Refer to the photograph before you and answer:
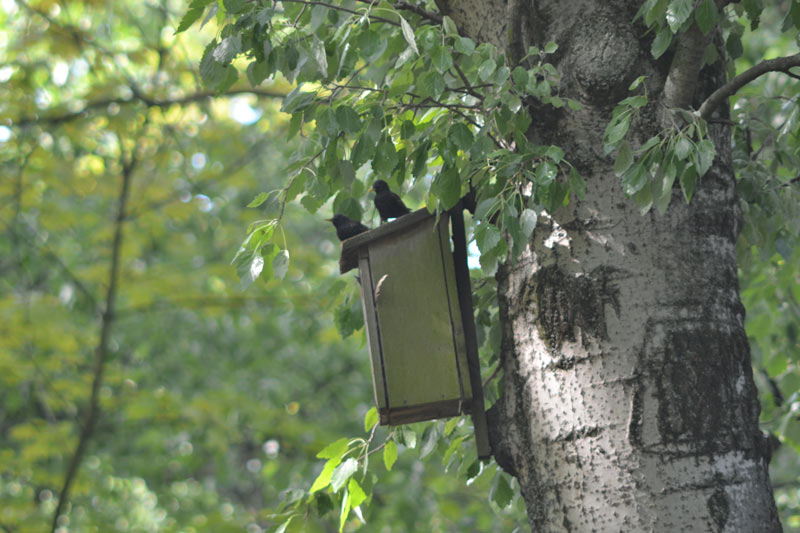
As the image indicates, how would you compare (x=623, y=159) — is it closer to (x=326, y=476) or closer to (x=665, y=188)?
(x=665, y=188)

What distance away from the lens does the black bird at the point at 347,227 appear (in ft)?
6.46

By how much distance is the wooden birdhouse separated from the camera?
1768 mm

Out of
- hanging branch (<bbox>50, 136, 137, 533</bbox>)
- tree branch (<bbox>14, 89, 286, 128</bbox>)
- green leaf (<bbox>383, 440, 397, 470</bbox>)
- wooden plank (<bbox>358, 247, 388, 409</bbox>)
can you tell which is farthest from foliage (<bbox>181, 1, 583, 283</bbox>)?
hanging branch (<bbox>50, 136, 137, 533</bbox>)

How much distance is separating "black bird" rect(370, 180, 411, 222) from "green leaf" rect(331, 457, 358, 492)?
64cm

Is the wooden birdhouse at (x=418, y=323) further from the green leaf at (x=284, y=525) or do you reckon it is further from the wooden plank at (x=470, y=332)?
the green leaf at (x=284, y=525)

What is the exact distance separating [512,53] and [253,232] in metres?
0.70

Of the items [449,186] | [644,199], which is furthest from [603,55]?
[449,186]

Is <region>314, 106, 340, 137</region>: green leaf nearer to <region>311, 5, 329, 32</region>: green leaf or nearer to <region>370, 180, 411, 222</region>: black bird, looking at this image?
<region>311, 5, 329, 32</region>: green leaf

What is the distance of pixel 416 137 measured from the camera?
1.62 m

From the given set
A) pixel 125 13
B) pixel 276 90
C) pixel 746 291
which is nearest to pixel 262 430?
pixel 276 90

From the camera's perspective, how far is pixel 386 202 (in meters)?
1.97

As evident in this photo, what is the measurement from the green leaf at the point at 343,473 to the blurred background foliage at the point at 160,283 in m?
0.21

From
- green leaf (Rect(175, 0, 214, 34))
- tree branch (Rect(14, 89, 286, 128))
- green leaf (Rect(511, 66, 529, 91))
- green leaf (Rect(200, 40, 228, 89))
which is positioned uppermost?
tree branch (Rect(14, 89, 286, 128))

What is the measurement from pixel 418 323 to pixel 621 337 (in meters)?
0.50
